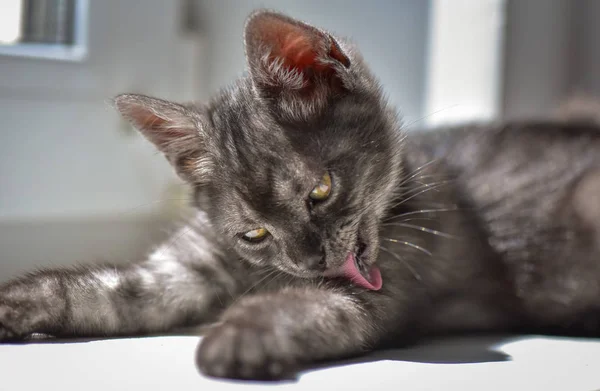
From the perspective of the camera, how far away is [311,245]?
99 centimetres

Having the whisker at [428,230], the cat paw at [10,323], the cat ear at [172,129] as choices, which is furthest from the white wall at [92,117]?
the whisker at [428,230]

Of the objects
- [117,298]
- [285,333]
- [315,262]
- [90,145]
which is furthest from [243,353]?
[90,145]

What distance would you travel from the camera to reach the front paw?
2.59 ft

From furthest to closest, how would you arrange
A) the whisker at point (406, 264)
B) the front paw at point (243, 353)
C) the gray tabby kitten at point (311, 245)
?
1. the whisker at point (406, 264)
2. the gray tabby kitten at point (311, 245)
3. the front paw at point (243, 353)

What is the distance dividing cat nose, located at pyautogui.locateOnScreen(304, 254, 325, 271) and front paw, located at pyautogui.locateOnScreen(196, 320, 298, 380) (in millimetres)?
194

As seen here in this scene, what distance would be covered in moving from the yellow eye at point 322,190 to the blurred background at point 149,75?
291 mm

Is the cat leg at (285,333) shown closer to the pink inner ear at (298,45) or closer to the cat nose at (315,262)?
the cat nose at (315,262)

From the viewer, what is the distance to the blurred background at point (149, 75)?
1.52 metres

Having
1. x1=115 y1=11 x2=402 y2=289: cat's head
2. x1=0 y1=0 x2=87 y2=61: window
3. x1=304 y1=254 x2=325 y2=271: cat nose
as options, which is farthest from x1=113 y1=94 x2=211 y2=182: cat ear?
x1=0 y1=0 x2=87 y2=61: window

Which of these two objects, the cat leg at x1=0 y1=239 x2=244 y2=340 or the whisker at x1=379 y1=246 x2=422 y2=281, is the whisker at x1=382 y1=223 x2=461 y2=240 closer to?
the whisker at x1=379 y1=246 x2=422 y2=281

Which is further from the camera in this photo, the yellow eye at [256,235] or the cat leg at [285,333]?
the yellow eye at [256,235]

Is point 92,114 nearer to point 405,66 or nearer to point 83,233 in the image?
point 83,233

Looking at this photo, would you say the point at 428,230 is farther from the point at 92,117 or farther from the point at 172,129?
the point at 92,117

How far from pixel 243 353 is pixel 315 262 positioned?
24 centimetres
